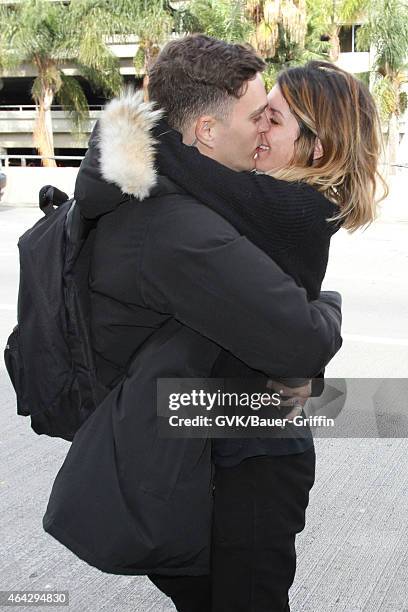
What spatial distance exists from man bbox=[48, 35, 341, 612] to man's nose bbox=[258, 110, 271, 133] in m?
0.02

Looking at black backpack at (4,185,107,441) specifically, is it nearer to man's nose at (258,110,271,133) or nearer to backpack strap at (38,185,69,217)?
backpack strap at (38,185,69,217)

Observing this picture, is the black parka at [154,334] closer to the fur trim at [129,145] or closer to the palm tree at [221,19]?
the fur trim at [129,145]

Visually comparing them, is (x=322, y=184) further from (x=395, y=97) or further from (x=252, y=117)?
(x=395, y=97)

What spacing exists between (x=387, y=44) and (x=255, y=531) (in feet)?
83.2

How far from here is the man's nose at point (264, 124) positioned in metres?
2.04

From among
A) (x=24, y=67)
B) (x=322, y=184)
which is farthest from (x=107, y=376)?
(x=24, y=67)

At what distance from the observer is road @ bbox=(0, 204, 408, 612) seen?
10.5ft

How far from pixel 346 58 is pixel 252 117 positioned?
123 feet

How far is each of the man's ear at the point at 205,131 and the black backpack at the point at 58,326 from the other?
0.31 metres

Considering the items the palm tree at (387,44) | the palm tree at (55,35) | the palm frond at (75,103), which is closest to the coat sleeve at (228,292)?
the palm tree at (387,44)

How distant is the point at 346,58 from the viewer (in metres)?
37.3

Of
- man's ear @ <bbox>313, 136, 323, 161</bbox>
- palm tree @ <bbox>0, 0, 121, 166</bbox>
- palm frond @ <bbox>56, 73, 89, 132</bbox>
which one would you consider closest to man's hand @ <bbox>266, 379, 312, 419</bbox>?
man's ear @ <bbox>313, 136, 323, 161</bbox>

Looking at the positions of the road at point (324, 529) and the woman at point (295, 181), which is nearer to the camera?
the woman at point (295, 181)

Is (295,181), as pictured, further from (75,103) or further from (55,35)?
(75,103)
